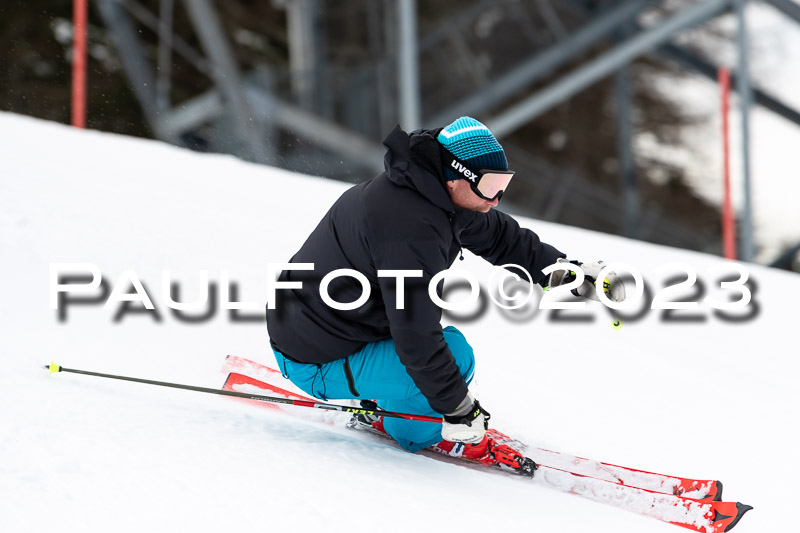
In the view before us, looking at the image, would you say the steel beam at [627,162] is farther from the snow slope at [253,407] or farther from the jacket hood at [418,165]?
the jacket hood at [418,165]

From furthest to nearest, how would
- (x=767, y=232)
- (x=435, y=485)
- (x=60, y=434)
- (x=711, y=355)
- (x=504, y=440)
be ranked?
(x=767, y=232)
(x=711, y=355)
(x=504, y=440)
(x=435, y=485)
(x=60, y=434)

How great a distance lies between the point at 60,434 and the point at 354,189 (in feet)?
3.24

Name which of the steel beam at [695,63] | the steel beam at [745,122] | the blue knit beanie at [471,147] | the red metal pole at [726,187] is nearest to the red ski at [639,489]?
the blue knit beanie at [471,147]

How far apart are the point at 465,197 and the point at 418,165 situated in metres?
0.16

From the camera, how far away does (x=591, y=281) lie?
301 centimetres

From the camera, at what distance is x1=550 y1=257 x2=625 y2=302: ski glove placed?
2.97 m

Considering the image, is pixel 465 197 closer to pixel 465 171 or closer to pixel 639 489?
pixel 465 171

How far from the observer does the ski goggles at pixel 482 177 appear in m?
2.49

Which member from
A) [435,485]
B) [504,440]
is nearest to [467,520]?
[435,485]

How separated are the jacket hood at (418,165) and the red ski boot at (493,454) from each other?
2.61ft

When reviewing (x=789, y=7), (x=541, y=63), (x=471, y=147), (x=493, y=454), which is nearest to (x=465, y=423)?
(x=493, y=454)

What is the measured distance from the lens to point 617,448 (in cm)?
320

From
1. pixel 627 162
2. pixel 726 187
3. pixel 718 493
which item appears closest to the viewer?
pixel 718 493

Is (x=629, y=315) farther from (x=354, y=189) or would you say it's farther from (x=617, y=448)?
(x=354, y=189)
